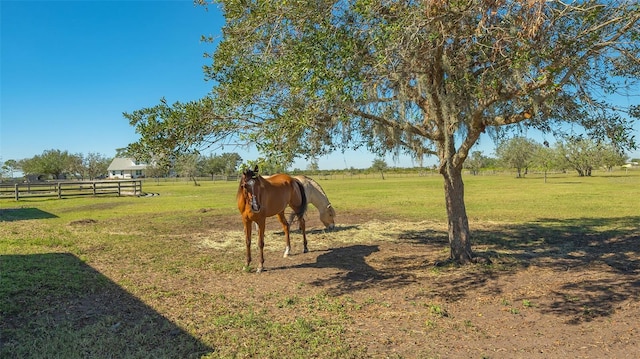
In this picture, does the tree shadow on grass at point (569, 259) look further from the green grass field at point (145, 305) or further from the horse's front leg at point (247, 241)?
the horse's front leg at point (247, 241)

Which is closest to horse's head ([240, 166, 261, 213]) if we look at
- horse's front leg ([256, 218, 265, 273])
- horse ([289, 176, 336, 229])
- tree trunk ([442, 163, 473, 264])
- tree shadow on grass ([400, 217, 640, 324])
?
horse's front leg ([256, 218, 265, 273])

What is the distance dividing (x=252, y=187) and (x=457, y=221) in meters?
3.96

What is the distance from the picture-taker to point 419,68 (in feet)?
19.3

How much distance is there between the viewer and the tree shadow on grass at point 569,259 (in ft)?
17.0

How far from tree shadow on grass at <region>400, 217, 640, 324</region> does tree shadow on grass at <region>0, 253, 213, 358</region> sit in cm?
388

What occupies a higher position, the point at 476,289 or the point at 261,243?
the point at 261,243

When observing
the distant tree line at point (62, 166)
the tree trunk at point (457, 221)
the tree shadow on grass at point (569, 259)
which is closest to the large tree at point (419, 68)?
the tree trunk at point (457, 221)

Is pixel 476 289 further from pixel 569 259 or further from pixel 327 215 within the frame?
pixel 327 215

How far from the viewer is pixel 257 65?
593 cm

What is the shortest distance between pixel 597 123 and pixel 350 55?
17.8ft

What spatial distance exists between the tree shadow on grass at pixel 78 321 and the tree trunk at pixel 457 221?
16.9 ft

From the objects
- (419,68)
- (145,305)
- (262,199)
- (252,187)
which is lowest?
(145,305)

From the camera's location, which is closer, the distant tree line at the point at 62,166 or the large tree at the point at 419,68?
the large tree at the point at 419,68

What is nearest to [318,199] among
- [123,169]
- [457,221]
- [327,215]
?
[327,215]
